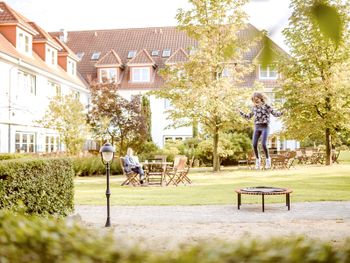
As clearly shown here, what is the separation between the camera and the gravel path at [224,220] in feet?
30.0

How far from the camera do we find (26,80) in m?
29.2

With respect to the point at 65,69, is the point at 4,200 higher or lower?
lower

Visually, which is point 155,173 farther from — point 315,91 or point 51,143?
point 51,143

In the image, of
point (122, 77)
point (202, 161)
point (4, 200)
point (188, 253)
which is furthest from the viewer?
point (122, 77)

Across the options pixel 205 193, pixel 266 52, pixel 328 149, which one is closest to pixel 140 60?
pixel 328 149

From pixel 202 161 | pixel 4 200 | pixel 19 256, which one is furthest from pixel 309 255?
pixel 202 161

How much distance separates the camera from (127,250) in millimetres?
2064

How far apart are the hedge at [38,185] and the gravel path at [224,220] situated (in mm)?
859

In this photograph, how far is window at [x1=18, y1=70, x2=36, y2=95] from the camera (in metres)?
28.4

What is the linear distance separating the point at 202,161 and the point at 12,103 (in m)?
13.0

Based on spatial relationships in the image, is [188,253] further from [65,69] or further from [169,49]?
[169,49]

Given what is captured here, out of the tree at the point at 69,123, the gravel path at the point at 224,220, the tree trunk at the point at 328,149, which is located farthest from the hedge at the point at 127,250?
the tree trunk at the point at 328,149

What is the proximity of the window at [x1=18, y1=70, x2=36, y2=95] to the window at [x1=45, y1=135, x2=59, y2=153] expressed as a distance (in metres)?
3.80

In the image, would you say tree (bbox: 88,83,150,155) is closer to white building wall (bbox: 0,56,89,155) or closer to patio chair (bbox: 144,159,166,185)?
white building wall (bbox: 0,56,89,155)
